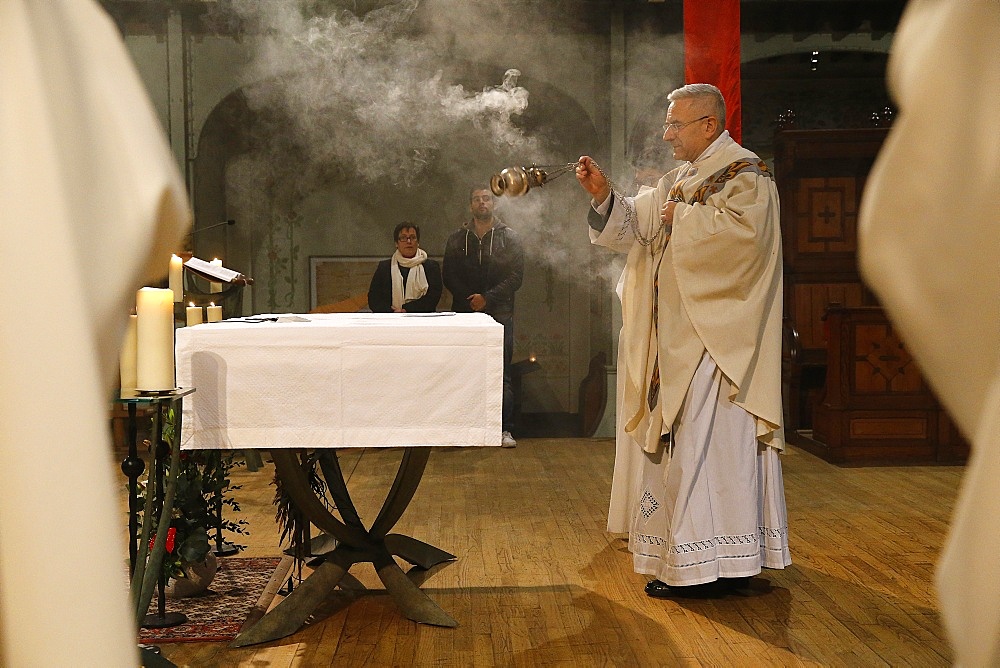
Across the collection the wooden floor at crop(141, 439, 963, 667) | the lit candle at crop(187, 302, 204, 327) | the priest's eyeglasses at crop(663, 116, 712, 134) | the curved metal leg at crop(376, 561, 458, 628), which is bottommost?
the wooden floor at crop(141, 439, 963, 667)

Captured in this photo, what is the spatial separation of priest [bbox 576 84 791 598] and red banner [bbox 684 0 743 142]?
924mm

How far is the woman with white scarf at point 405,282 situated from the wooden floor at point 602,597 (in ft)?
7.51

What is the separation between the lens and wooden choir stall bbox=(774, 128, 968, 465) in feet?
20.1

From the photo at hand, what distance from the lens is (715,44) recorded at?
15.0 feet

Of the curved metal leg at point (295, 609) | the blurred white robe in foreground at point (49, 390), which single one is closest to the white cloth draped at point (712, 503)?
the curved metal leg at point (295, 609)

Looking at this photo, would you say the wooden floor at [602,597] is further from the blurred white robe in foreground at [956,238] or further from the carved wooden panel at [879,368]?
the blurred white robe in foreground at [956,238]

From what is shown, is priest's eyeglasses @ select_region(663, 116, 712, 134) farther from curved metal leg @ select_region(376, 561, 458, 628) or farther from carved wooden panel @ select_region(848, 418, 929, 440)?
carved wooden panel @ select_region(848, 418, 929, 440)

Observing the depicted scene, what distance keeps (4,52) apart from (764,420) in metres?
→ 2.97

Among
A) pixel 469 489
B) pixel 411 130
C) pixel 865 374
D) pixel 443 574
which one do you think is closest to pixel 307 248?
pixel 411 130

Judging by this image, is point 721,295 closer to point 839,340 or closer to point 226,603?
point 226,603

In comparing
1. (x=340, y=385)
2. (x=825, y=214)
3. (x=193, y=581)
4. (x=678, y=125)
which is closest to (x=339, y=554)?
(x=193, y=581)

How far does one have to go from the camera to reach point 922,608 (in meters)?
3.24

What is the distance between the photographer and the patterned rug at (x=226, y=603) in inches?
119

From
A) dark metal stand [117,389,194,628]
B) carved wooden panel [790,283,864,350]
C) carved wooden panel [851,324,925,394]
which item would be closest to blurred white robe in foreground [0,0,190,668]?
dark metal stand [117,389,194,628]
